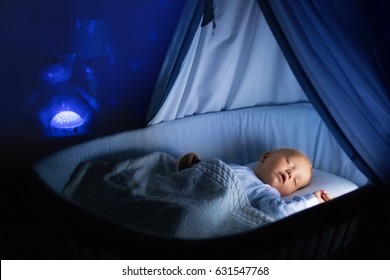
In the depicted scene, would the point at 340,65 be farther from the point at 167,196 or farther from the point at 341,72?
the point at 167,196

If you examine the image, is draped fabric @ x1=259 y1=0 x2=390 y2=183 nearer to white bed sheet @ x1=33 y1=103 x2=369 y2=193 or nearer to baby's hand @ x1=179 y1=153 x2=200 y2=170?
white bed sheet @ x1=33 y1=103 x2=369 y2=193

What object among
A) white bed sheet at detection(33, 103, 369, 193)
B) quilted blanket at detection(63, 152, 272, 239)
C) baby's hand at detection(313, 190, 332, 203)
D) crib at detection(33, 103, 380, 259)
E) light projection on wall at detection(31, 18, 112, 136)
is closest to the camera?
crib at detection(33, 103, 380, 259)

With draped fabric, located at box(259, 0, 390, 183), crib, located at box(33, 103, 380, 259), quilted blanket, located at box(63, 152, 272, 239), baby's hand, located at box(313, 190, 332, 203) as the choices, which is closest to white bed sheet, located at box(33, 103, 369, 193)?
crib, located at box(33, 103, 380, 259)

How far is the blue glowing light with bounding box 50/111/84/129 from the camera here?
8.16 ft

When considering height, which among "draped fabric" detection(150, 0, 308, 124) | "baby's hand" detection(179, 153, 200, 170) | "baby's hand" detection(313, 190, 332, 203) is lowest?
"baby's hand" detection(313, 190, 332, 203)

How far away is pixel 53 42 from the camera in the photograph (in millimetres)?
2406

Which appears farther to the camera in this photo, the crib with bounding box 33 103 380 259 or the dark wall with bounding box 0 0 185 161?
the dark wall with bounding box 0 0 185 161

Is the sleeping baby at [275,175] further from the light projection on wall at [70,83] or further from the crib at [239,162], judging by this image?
the light projection on wall at [70,83]

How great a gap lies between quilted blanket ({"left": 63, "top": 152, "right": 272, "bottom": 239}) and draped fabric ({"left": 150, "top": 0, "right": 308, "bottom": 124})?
1.69ft

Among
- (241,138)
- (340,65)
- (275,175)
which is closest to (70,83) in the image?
(241,138)

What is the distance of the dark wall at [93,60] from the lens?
233 centimetres

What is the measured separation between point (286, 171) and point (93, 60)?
146cm

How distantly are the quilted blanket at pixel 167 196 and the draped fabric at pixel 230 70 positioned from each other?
52cm

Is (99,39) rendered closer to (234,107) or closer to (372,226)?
(234,107)
